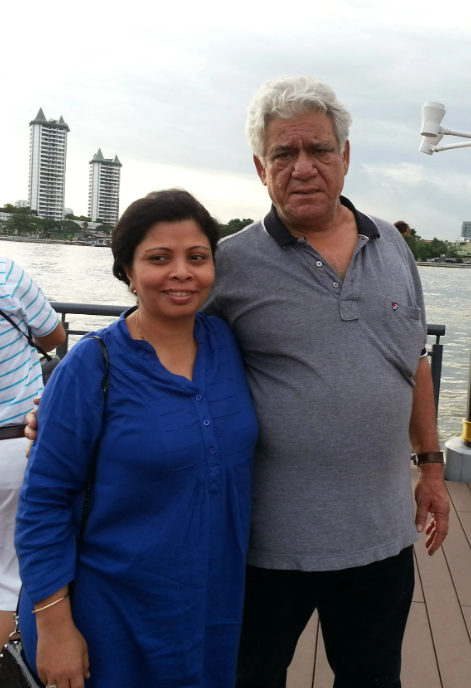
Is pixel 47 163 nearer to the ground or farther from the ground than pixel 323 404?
farther from the ground

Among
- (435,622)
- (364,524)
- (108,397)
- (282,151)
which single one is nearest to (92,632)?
(108,397)

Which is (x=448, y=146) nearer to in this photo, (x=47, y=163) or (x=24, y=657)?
(x=24, y=657)

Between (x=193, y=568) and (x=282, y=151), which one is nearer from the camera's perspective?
(x=193, y=568)

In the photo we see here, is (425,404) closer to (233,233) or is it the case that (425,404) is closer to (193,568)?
(233,233)

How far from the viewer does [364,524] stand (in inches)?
57.3

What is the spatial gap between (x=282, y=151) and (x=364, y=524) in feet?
3.01

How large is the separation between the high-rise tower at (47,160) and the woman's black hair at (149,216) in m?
31.9

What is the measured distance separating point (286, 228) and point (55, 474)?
80cm

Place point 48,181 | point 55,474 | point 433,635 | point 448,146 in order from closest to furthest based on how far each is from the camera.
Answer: point 55,474 < point 433,635 < point 448,146 < point 48,181

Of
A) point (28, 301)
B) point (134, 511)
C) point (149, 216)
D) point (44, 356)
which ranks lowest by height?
point (134, 511)

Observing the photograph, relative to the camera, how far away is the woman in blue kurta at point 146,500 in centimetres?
123

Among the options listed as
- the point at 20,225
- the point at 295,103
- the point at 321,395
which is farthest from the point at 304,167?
the point at 20,225

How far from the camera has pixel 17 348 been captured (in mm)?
1994

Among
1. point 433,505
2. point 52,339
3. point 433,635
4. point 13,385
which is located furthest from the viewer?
point 433,635
